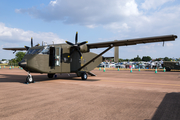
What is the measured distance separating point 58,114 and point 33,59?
8.66 meters

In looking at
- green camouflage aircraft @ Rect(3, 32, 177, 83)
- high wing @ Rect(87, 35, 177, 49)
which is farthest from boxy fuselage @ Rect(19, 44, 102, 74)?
high wing @ Rect(87, 35, 177, 49)

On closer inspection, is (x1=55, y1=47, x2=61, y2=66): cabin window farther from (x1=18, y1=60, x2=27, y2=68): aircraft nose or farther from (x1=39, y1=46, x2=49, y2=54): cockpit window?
(x1=18, y1=60, x2=27, y2=68): aircraft nose

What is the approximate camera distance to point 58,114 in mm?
4277

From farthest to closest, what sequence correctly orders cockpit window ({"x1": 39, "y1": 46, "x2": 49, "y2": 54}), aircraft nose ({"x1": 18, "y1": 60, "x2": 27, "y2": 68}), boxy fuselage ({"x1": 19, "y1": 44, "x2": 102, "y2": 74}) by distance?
cockpit window ({"x1": 39, "y1": 46, "x2": 49, "y2": 54}), boxy fuselage ({"x1": 19, "y1": 44, "x2": 102, "y2": 74}), aircraft nose ({"x1": 18, "y1": 60, "x2": 27, "y2": 68})

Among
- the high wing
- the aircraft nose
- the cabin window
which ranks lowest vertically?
the aircraft nose

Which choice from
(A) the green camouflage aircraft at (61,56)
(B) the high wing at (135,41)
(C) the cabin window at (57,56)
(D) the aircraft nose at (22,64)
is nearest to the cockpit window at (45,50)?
(A) the green camouflage aircraft at (61,56)

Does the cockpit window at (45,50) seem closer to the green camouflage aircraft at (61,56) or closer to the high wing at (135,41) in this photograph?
the green camouflage aircraft at (61,56)

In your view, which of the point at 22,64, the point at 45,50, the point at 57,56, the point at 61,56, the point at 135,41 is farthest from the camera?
the point at 61,56

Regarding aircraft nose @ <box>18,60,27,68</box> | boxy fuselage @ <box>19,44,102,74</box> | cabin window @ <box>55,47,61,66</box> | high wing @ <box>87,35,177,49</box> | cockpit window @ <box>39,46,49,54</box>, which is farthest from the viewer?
cabin window @ <box>55,47,61,66</box>

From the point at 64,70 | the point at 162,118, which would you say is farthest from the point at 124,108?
the point at 64,70

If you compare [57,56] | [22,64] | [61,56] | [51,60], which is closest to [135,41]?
[61,56]

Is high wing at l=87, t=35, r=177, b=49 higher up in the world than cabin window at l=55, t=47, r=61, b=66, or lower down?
higher up

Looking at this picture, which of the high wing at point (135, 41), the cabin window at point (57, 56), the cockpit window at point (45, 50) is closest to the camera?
the high wing at point (135, 41)

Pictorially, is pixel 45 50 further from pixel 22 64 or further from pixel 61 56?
pixel 22 64
